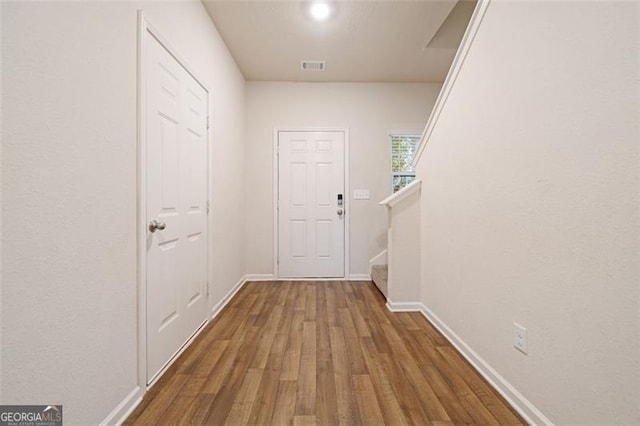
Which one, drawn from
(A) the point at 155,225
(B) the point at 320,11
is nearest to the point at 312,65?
(B) the point at 320,11

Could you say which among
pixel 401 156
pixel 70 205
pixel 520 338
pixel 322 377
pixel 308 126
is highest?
pixel 308 126

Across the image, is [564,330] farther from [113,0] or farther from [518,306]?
[113,0]

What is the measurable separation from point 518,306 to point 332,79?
3.49m

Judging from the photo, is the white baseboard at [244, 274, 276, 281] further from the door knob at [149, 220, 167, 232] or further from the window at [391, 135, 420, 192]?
the door knob at [149, 220, 167, 232]

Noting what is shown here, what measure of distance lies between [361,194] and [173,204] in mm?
2617

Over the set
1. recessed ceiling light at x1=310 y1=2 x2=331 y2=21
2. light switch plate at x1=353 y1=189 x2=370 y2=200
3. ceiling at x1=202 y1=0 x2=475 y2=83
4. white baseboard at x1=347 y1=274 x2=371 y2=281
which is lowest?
white baseboard at x1=347 y1=274 x2=371 y2=281

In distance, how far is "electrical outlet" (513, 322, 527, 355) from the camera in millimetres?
1354

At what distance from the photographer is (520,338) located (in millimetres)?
1384

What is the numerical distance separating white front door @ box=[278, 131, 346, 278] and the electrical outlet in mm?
2638

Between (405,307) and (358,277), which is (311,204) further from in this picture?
(405,307)

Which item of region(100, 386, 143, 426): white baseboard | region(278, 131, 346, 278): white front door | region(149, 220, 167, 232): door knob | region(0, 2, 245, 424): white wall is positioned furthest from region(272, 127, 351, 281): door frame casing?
region(100, 386, 143, 426): white baseboard

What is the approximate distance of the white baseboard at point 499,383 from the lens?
1284 millimetres

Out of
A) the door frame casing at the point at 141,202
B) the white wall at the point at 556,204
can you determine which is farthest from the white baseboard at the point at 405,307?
the door frame casing at the point at 141,202

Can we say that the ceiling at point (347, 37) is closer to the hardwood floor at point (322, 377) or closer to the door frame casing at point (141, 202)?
the door frame casing at point (141, 202)
